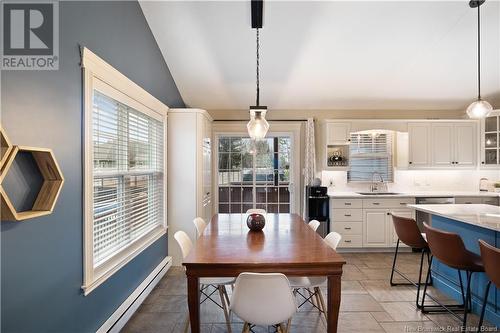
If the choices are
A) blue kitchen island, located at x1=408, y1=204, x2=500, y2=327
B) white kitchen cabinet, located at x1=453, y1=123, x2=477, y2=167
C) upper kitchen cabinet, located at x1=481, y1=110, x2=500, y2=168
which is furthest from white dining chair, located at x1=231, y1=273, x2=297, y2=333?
upper kitchen cabinet, located at x1=481, y1=110, x2=500, y2=168

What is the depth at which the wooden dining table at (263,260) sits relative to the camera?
183cm

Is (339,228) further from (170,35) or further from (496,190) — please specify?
(170,35)

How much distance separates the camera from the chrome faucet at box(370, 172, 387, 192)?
505 centimetres

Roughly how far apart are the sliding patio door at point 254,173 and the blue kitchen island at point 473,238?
2561 mm

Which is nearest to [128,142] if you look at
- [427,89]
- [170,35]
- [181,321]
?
[170,35]

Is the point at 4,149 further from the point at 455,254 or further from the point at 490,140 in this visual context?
the point at 490,140

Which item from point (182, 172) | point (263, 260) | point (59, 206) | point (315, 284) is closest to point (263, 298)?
point (263, 260)

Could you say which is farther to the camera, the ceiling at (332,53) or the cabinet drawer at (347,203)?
the cabinet drawer at (347,203)

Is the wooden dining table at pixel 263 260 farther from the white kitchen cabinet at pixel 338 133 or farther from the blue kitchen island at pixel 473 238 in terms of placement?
the white kitchen cabinet at pixel 338 133

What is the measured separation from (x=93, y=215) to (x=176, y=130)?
6.98 feet

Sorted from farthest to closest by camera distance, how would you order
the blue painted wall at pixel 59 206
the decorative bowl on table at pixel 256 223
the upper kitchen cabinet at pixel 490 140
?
1. the upper kitchen cabinet at pixel 490 140
2. the decorative bowl on table at pixel 256 223
3. the blue painted wall at pixel 59 206

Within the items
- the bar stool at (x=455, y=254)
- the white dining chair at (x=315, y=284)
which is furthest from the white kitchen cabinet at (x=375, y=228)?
the bar stool at (x=455, y=254)

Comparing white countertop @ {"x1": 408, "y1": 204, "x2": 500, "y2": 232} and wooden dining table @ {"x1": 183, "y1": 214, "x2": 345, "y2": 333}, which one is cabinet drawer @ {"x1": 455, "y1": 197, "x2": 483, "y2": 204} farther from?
wooden dining table @ {"x1": 183, "y1": 214, "x2": 345, "y2": 333}

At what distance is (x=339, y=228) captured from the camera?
14.8ft
